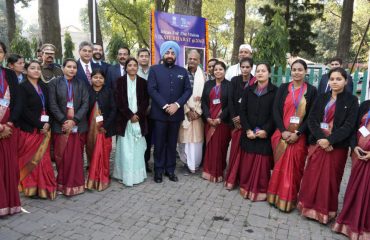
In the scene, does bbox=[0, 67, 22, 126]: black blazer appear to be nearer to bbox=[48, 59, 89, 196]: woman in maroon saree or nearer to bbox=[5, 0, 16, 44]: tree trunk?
bbox=[48, 59, 89, 196]: woman in maroon saree

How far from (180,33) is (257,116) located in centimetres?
299

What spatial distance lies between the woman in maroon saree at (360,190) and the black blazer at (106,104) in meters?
3.07

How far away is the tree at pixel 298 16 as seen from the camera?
18828 millimetres

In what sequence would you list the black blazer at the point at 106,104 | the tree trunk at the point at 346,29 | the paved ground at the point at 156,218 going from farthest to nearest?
the tree trunk at the point at 346,29 < the black blazer at the point at 106,104 < the paved ground at the point at 156,218

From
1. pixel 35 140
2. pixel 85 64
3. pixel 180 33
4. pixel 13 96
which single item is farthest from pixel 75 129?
pixel 180 33

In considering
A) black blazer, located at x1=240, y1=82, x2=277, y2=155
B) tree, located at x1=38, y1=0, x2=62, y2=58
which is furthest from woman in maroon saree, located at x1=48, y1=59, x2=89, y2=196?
tree, located at x1=38, y1=0, x2=62, y2=58

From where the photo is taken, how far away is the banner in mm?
6387

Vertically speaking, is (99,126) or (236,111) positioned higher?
(236,111)

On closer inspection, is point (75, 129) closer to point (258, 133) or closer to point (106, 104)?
point (106, 104)

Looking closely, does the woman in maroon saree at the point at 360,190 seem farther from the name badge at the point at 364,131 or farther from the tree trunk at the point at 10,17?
the tree trunk at the point at 10,17

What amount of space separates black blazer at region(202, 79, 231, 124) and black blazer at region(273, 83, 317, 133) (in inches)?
37.1

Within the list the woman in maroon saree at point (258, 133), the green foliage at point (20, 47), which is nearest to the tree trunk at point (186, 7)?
the woman in maroon saree at point (258, 133)

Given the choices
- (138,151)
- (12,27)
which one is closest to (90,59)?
(138,151)

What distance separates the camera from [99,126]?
15.5 feet
